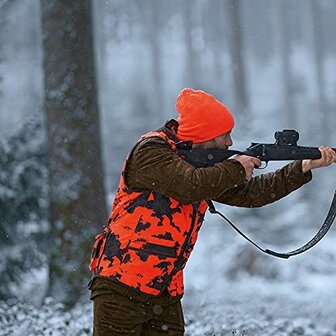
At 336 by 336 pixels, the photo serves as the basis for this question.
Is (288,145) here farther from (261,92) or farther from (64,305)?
(261,92)

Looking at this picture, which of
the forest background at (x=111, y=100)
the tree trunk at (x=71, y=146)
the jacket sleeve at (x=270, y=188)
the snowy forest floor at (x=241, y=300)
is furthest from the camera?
the forest background at (x=111, y=100)

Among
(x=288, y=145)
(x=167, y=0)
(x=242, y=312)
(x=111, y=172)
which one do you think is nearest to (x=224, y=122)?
(x=288, y=145)

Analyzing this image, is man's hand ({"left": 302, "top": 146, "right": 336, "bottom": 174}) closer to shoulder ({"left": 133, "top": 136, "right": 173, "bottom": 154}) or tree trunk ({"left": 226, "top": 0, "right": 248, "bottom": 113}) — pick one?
shoulder ({"left": 133, "top": 136, "right": 173, "bottom": 154})

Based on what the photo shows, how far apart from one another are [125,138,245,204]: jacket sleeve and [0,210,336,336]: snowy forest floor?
3392 millimetres

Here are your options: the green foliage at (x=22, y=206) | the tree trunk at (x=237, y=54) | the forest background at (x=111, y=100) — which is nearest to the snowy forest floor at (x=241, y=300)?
the forest background at (x=111, y=100)

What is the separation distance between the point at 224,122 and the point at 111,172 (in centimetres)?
1815

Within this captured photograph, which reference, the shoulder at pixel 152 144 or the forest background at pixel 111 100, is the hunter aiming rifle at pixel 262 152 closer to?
the shoulder at pixel 152 144

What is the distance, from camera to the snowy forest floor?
7.86m

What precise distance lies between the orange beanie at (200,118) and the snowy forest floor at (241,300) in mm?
3324

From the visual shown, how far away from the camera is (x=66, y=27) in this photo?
9.23m

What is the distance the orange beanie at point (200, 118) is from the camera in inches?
177

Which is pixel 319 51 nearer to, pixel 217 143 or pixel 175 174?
pixel 217 143

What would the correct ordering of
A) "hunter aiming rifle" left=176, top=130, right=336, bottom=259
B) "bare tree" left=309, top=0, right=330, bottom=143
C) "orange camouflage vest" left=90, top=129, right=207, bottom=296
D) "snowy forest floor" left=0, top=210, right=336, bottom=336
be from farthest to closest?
"bare tree" left=309, top=0, right=330, bottom=143
"snowy forest floor" left=0, top=210, right=336, bottom=336
"hunter aiming rifle" left=176, top=130, right=336, bottom=259
"orange camouflage vest" left=90, top=129, right=207, bottom=296

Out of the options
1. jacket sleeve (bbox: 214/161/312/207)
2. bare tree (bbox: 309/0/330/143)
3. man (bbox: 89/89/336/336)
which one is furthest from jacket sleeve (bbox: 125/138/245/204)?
bare tree (bbox: 309/0/330/143)
